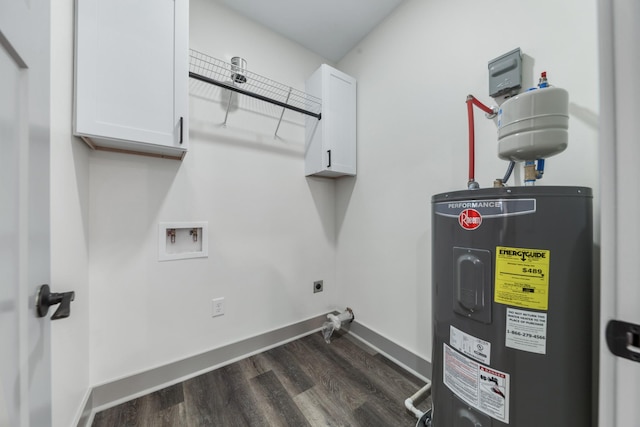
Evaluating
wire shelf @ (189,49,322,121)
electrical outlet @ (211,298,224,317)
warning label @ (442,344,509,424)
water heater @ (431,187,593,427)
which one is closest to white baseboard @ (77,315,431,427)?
electrical outlet @ (211,298,224,317)

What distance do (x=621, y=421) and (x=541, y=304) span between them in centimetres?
37

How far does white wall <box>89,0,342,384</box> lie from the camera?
4.18ft

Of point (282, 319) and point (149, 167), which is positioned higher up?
point (149, 167)

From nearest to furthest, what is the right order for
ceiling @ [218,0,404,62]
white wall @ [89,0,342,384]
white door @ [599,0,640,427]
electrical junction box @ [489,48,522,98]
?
white door @ [599,0,640,427] → electrical junction box @ [489,48,522,98] → white wall @ [89,0,342,384] → ceiling @ [218,0,404,62]

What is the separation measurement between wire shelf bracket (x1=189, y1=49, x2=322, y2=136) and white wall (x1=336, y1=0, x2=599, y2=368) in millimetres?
470

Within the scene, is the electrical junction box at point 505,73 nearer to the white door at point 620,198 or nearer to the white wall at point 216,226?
the white door at point 620,198

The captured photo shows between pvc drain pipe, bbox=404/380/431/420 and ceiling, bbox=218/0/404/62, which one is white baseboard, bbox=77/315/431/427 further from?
ceiling, bbox=218/0/404/62

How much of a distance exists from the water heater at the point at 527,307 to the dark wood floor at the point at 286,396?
24.7 inches

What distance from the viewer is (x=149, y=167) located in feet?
4.50

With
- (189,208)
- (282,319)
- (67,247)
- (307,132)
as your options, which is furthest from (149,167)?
(282,319)

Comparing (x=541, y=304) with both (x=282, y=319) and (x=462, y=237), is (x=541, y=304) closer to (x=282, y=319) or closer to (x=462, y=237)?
(x=462, y=237)

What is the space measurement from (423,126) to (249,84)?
1.31 metres

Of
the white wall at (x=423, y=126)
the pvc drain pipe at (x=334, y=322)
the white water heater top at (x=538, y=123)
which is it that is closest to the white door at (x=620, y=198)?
the white water heater top at (x=538, y=123)

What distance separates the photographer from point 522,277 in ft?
2.27
